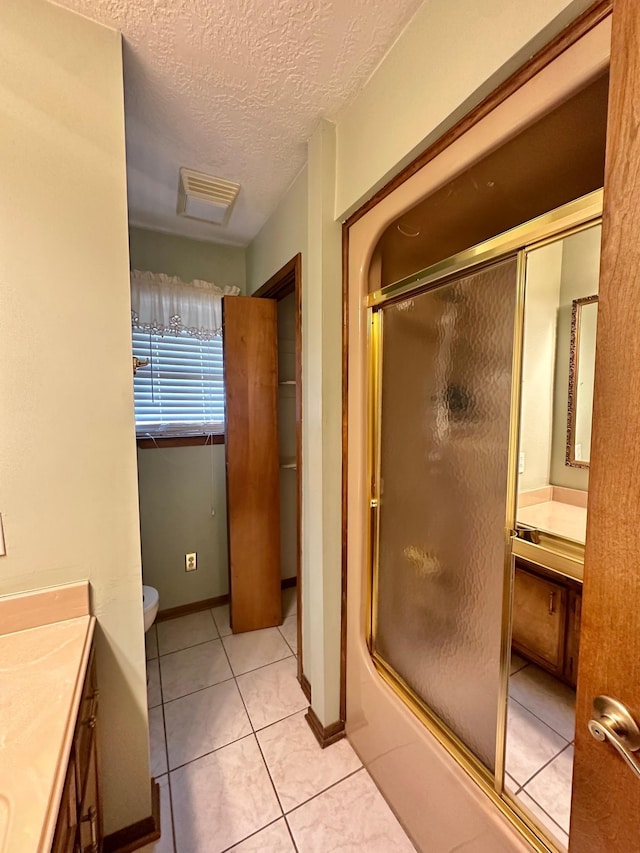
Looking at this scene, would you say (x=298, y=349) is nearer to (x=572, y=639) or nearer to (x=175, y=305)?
(x=175, y=305)

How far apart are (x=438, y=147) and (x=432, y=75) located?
0.55 feet

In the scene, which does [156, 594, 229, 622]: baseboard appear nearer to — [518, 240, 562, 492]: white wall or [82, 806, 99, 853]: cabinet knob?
[82, 806, 99, 853]: cabinet knob

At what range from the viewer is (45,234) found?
0.97 metres

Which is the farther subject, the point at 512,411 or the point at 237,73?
the point at 237,73

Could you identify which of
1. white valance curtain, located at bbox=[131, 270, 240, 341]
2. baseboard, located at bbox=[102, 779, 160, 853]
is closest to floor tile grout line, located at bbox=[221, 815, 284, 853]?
baseboard, located at bbox=[102, 779, 160, 853]

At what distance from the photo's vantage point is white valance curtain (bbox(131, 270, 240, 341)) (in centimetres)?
218

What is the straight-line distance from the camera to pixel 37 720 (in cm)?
70

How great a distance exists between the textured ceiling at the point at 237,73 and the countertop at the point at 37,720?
1764 mm

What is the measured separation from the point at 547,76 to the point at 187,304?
6.93ft

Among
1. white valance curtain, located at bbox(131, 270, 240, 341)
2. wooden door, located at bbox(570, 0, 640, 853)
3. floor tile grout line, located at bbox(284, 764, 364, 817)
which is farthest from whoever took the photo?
white valance curtain, located at bbox(131, 270, 240, 341)

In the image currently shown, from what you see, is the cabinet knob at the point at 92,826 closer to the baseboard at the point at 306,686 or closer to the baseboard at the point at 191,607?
the baseboard at the point at 306,686

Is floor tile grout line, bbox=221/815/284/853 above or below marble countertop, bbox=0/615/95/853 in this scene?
below

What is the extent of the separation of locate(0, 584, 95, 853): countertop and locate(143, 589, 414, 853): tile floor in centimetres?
88

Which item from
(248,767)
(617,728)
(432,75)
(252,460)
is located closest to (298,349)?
(252,460)
